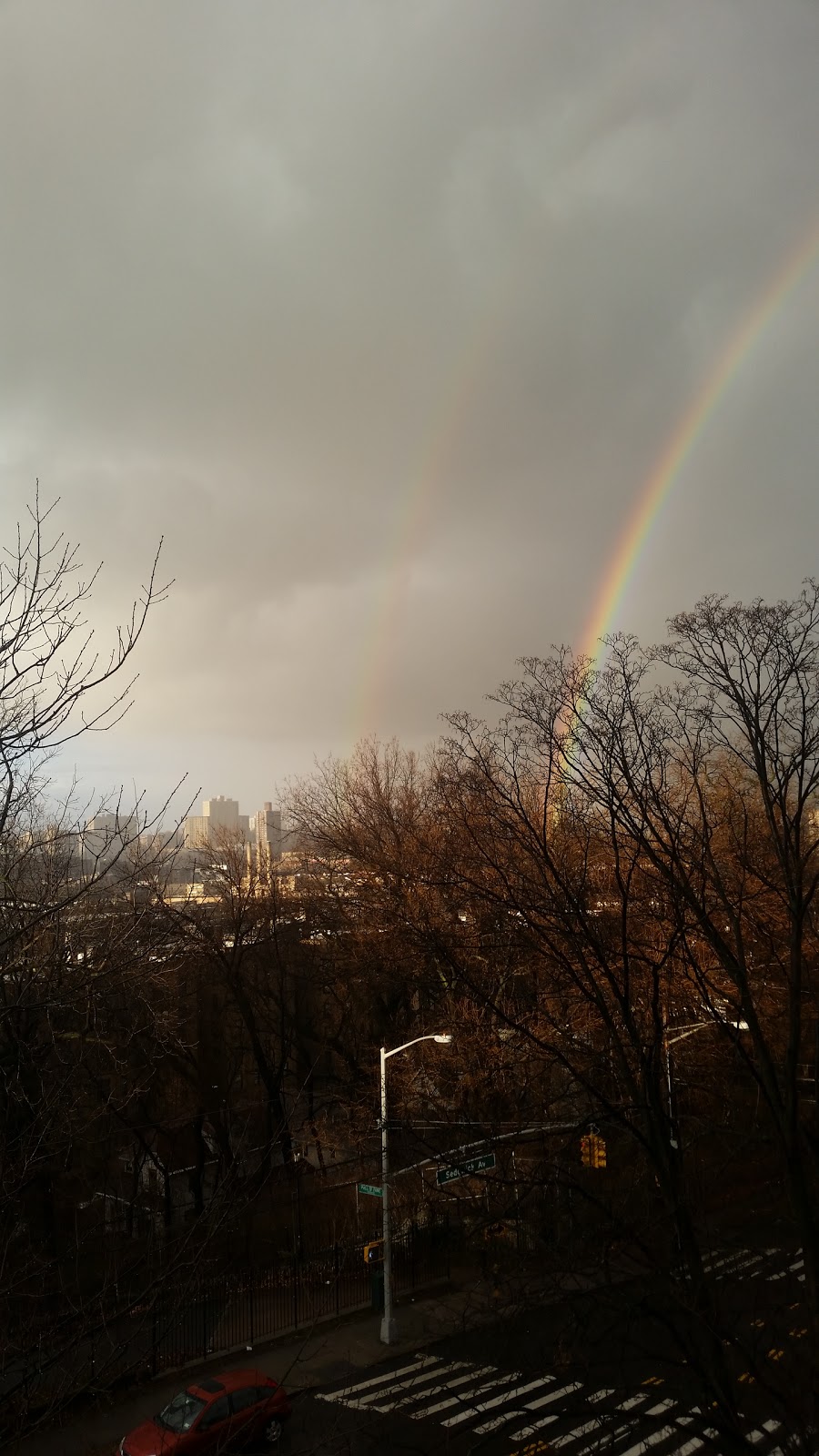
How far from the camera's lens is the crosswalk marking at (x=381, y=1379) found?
48.4 feet

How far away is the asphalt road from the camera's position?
525 cm

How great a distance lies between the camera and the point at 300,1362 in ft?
47.4

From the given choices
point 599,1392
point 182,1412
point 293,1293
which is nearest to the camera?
point 182,1412

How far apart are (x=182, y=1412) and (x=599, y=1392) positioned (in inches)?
226

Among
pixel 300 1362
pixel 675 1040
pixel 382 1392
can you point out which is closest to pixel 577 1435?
pixel 675 1040

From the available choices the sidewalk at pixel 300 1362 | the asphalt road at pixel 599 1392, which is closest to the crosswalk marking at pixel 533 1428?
the asphalt road at pixel 599 1392

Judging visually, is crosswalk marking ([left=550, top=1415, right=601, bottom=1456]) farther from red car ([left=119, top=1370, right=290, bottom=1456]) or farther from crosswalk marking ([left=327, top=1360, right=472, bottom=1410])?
red car ([left=119, top=1370, right=290, bottom=1456])

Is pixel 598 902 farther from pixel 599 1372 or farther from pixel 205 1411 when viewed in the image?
pixel 205 1411

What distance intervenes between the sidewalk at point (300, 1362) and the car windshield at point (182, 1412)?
2.69 ft

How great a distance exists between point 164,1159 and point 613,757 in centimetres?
2378

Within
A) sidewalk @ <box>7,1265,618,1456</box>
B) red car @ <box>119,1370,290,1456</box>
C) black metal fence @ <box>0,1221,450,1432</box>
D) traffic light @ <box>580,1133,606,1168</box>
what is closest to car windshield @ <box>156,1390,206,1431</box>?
red car @ <box>119,1370,290,1456</box>

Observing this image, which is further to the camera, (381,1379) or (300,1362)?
(381,1379)

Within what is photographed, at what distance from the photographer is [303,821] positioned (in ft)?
92.1

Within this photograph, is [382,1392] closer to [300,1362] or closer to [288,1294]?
[300,1362]
